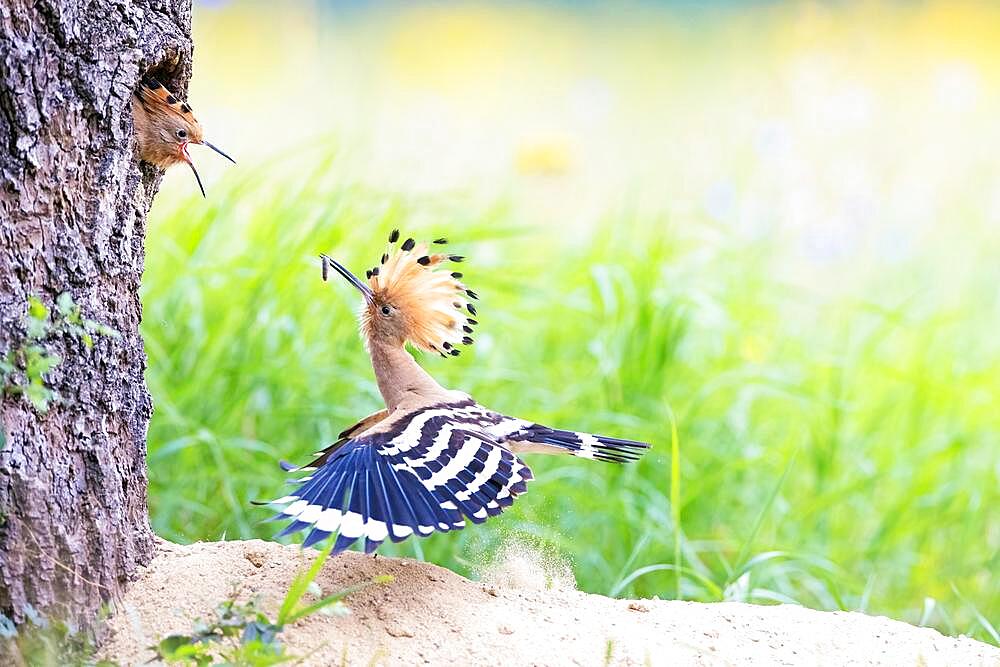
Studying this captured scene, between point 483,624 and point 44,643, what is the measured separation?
29.4 inches

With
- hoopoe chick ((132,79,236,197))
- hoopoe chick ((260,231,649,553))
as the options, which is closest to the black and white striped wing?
hoopoe chick ((260,231,649,553))

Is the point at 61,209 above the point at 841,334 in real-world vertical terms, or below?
below

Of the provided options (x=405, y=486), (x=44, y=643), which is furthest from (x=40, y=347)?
(x=405, y=486)

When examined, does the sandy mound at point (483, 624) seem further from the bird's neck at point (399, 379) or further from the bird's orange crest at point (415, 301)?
the bird's orange crest at point (415, 301)

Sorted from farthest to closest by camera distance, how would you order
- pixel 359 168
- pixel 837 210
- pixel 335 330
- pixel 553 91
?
pixel 553 91, pixel 837 210, pixel 359 168, pixel 335 330

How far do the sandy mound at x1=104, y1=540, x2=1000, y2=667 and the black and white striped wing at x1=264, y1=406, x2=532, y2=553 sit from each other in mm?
165

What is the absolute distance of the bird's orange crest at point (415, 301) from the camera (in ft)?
8.65

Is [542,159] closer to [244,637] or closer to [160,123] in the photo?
[160,123]

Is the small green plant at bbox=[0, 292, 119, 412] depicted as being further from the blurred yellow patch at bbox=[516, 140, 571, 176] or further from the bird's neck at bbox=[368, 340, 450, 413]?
the blurred yellow patch at bbox=[516, 140, 571, 176]

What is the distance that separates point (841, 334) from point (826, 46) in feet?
11.0

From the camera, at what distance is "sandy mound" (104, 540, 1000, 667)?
78.3 inches

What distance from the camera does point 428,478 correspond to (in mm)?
2119

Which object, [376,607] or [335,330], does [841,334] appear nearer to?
[335,330]

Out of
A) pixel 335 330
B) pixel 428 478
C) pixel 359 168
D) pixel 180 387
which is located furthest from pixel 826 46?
pixel 428 478
